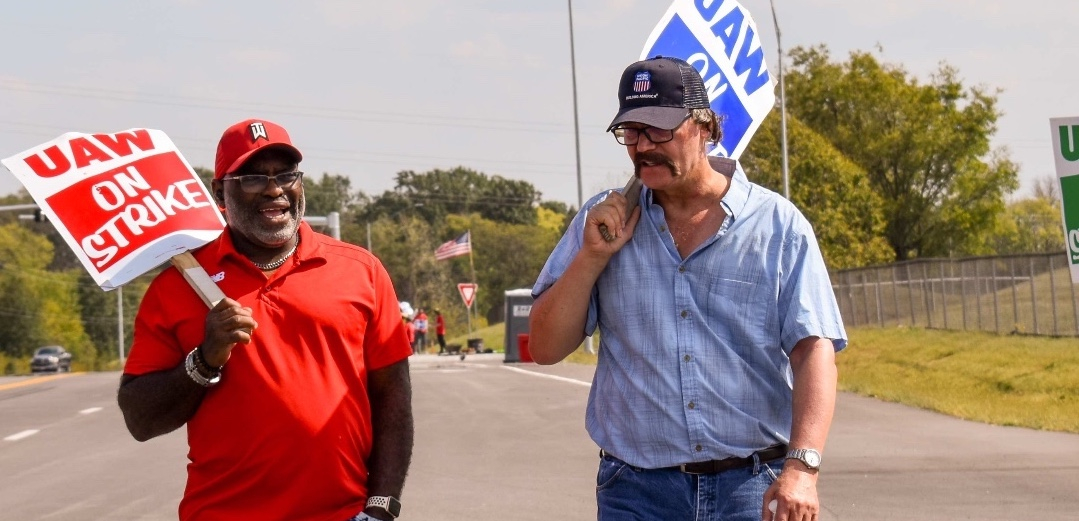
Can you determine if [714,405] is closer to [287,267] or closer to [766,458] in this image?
[766,458]

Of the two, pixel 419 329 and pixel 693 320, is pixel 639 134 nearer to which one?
pixel 693 320

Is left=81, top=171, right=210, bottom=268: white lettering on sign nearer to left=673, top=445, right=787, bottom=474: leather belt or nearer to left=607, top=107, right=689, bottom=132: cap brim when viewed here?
left=607, top=107, right=689, bottom=132: cap brim

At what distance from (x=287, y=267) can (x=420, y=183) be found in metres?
145

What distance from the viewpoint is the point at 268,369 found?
171 inches

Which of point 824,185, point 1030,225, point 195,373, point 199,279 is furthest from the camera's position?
point 1030,225

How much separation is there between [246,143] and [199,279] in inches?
16.7

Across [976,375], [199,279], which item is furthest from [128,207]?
[976,375]

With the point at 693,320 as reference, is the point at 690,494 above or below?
below

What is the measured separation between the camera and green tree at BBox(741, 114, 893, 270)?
6456 cm

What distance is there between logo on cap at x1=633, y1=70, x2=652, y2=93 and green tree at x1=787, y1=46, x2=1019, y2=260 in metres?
69.6

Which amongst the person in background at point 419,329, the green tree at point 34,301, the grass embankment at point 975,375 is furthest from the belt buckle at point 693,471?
the green tree at point 34,301

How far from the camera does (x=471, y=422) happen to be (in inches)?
759

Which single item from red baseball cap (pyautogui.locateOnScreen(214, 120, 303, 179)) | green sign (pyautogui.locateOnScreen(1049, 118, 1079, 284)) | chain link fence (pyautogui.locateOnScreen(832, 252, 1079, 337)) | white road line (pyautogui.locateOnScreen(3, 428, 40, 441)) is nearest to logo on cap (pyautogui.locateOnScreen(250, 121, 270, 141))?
red baseball cap (pyautogui.locateOnScreen(214, 120, 303, 179))

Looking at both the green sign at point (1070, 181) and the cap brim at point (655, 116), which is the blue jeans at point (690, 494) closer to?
the cap brim at point (655, 116)
